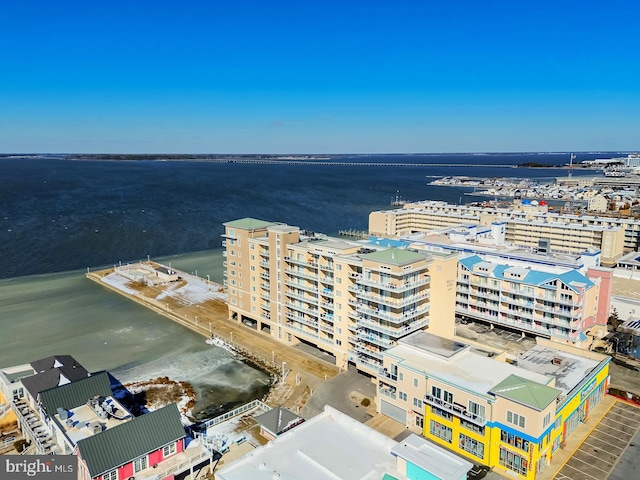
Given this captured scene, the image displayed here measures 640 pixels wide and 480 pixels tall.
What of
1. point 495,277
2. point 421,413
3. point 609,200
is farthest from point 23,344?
point 609,200

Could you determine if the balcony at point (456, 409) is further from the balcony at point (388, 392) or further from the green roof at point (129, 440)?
the green roof at point (129, 440)

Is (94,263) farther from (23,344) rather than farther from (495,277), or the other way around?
(495,277)

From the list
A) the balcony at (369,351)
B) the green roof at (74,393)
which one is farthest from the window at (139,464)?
the balcony at (369,351)

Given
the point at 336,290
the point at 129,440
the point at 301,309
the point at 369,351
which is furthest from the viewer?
the point at 301,309

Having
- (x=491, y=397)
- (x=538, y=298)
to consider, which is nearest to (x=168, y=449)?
(x=491, y=397)

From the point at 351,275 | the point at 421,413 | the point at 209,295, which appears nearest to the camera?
the point at 421,413

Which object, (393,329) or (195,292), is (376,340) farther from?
(195,292)

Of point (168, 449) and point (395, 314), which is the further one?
point (395, 314)
